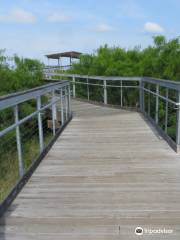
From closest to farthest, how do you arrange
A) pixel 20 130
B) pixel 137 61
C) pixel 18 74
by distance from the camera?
pixel 20 130 < pixel 137 61 < pixel 18 74

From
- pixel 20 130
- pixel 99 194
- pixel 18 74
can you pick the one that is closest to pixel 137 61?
pixel 18 74

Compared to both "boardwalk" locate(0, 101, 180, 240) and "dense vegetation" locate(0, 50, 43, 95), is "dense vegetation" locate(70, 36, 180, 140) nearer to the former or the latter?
"dense vegetation" locate(0, 50, 43, 95)

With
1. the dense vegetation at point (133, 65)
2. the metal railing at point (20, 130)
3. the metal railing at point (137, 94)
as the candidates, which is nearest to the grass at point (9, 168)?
the metal railing at point (20, 130)

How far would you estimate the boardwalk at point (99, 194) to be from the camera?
8.14 feet

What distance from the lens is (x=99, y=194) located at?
3.14 metres

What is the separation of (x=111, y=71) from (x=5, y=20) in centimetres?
1176

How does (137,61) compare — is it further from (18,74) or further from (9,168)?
(9,168)

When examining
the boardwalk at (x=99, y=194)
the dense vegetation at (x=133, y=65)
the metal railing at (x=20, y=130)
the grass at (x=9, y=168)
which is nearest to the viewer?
the boardwalk at (x=99, y=194)

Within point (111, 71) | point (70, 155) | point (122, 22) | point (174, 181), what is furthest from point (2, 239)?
point (122, 22)

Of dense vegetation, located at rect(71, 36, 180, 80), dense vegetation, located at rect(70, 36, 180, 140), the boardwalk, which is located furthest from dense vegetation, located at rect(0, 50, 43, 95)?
the boardwalk

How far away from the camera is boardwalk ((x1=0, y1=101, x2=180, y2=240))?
2.48 metres

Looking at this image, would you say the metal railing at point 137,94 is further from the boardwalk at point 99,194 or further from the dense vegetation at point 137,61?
the dense vegetation at point 137,61

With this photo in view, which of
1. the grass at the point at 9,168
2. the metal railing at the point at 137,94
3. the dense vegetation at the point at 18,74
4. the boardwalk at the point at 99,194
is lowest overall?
the grass at the point at 9,168

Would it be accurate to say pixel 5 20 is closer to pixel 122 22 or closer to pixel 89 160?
pixel 122 22
